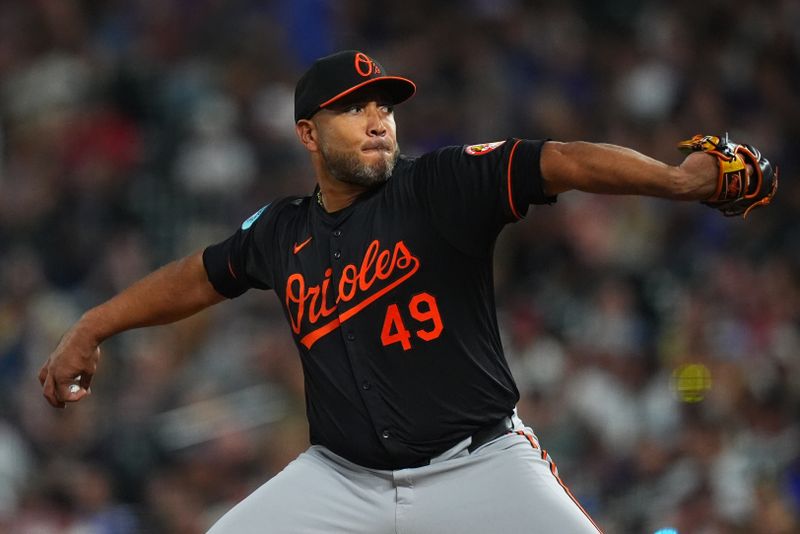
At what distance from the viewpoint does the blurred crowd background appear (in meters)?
6.88

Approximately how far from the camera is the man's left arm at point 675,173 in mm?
3383

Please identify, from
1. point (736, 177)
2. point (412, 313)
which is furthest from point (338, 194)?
point (736, 177)

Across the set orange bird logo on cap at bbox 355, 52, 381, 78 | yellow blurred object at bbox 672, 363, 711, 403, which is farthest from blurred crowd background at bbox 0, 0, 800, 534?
orange bird logo on cap at bbox 355, 52, 381, 78

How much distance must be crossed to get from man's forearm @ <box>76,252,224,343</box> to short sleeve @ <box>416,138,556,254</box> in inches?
36.5

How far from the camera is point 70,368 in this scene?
4.25 metres

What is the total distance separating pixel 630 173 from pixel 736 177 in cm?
28

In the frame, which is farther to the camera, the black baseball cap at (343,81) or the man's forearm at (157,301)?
the man's forearm at (157,301)

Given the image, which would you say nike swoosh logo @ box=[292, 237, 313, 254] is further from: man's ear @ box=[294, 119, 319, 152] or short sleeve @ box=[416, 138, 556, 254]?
short sleeve @ box=[416, 138, 556, 254]

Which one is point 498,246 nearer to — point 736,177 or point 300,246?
point 300,246

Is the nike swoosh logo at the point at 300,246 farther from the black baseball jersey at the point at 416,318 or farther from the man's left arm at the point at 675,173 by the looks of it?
the man's left arm at the point at 675,173

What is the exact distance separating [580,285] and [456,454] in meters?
4.29

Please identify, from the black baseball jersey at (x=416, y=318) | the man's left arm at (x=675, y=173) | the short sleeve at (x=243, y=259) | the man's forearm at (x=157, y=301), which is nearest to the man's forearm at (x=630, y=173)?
the man's left arm at (x=675, y=173)

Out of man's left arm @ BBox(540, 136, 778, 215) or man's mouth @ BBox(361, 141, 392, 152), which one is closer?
man's left arm @ BBox(540, 136, 778, 215)

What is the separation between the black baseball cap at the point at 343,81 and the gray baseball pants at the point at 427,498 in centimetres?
109
